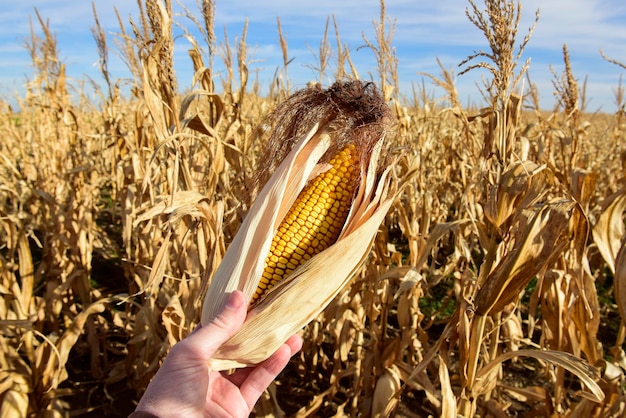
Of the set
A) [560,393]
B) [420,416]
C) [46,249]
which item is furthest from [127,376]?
[560,393]

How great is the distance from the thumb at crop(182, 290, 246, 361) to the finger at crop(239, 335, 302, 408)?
1.11 ft

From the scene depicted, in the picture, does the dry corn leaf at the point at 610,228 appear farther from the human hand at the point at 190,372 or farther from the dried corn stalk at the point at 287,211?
the human hand at the point at 190,372

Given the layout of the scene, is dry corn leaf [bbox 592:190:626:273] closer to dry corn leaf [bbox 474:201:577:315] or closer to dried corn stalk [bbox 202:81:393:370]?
dry corn leaf [bbox 474:201:577:315]

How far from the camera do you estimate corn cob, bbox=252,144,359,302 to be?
1.74 metres

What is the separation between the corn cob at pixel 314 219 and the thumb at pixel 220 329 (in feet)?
0.69

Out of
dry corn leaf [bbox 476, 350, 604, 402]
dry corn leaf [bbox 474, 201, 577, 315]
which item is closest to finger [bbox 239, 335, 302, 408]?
dry corn leaf [bbox 474, 201, 577, 315]

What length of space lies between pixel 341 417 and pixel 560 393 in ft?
4.75

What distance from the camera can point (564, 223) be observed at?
182cm

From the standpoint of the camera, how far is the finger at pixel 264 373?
1.78 m

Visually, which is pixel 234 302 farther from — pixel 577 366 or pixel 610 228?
pixel 610 228

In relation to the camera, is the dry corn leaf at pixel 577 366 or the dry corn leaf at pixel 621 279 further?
the dry corn leaf at pixel 621 279

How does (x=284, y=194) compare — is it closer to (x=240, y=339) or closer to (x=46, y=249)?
(x=240, y=339)

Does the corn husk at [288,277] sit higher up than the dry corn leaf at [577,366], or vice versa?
the corn husk at [288,277]

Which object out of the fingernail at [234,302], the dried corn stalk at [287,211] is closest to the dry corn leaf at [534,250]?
the dried corn stalk at [287,211]
